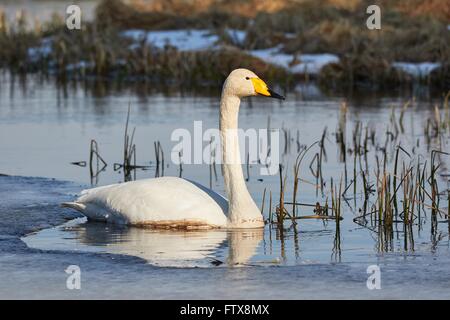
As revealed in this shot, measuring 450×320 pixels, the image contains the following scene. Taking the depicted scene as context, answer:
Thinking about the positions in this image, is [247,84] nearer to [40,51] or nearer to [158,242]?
[158,242]

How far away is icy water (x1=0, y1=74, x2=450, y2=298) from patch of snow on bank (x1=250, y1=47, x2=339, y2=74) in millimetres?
8134

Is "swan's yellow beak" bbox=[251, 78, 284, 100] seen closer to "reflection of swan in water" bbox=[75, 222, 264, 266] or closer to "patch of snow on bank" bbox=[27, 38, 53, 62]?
"reflection of swan in water" bbox=[75, 222, 264, 266]

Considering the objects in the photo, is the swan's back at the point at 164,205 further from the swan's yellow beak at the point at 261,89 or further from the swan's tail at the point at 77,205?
the swan's yellow beak at the point at 261,89

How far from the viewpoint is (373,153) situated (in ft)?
48.9

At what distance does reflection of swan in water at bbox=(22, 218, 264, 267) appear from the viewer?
902cm

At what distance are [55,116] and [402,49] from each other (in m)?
9.85

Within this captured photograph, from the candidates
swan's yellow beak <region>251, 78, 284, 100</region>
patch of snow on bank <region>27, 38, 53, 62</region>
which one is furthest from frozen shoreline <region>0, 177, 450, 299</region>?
patch of snow on bank <region>27, 38, 53, 62</region>

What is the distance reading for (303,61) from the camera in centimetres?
2600

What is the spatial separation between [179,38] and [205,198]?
19.7 m

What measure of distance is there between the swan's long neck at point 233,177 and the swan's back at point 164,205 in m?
0.17

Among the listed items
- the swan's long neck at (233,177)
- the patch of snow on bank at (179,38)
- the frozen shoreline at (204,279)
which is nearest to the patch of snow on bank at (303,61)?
the patch of snow on bank at (179,38)

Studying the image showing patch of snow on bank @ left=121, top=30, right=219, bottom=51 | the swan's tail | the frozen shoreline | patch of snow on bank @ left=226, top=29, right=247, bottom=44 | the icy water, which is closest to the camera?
the frozen shoreline

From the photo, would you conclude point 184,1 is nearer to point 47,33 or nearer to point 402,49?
point 47,33
